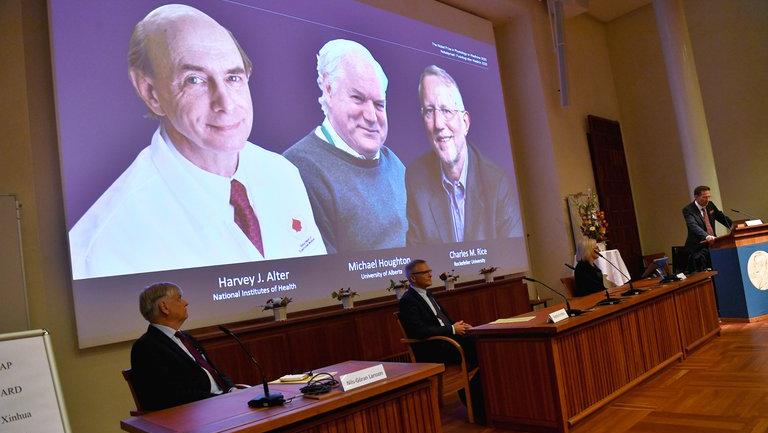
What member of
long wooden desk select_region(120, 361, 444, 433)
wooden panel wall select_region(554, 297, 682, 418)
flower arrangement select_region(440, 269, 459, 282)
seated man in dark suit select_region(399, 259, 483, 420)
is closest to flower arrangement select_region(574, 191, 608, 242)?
flower arrangement select_region(440, 269, 459, 282)

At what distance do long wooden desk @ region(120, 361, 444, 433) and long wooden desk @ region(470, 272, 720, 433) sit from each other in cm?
96

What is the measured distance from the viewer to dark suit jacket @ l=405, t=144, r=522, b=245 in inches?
232

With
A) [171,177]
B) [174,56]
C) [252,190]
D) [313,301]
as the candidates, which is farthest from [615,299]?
[174,56]

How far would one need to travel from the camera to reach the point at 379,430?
221 cm

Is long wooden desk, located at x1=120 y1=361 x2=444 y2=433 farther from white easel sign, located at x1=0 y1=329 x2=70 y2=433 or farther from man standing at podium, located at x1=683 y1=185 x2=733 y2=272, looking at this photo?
man standing at podium, located at x1=683 y1=185 x2=733 y2=272

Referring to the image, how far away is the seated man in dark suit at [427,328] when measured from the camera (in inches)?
147

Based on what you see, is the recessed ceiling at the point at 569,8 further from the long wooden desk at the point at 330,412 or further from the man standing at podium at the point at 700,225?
the long wooden desk at the point at 330,412

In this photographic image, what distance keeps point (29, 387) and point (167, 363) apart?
58cm

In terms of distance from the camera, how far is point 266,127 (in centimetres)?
470

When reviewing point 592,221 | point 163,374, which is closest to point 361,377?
point 163,374

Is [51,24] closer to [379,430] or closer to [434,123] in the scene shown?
[379,430]

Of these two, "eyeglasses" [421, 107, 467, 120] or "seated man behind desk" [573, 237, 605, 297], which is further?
"eyeglasses" [421, 107, 467, 120]

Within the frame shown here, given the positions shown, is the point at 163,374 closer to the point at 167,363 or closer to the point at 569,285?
the point at 167,363

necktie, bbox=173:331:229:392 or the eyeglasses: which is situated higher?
the eyeglasses
